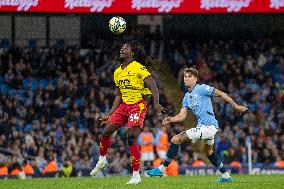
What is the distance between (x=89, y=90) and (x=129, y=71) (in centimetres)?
1514

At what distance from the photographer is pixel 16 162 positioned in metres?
24.8

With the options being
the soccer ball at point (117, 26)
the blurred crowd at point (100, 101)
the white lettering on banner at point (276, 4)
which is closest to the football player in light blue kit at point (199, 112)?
the soccer ball at point (117, 26)

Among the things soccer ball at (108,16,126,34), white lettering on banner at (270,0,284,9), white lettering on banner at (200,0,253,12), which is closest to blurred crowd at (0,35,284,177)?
white lettering on banner at (200,0,253,12)

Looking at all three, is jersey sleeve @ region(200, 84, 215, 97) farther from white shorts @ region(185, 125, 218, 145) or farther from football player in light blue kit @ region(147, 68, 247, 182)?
white shorts @ region(185, 125, 218, 145)

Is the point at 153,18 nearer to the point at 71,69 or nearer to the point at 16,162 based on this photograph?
the point at 71,69

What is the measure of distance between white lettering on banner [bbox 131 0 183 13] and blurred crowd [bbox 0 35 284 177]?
375 cm

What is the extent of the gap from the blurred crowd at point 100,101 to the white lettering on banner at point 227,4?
381 centimetres

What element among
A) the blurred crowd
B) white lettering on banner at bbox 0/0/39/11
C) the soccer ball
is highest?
white lettering on banner at bbox 0/0/39/11

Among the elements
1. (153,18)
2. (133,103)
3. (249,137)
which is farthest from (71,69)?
(133,103)

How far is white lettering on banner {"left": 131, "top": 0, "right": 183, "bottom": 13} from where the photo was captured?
88.5 feet

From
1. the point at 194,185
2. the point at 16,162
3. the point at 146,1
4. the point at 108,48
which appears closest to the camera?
the point at 194,185

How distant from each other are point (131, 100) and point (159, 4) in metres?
12.6

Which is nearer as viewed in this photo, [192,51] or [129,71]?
[129,71]

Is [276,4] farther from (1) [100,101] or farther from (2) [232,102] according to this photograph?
(2) [232,102]
